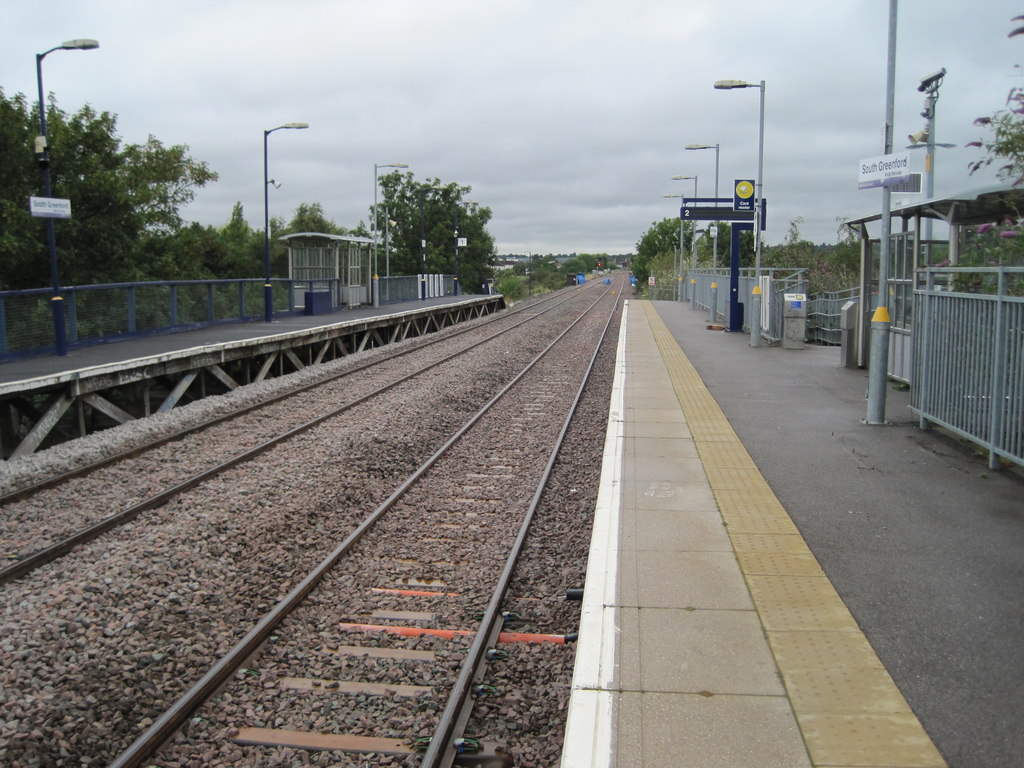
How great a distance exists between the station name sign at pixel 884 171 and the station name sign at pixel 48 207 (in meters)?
12.9

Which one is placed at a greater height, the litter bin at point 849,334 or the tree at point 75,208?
the tree at point 75,208

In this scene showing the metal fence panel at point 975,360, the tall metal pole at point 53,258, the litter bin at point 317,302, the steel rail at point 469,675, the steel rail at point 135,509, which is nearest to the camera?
the steel rail at point 469,675

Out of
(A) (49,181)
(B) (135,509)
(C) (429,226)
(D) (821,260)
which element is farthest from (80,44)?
(C) (429,226)

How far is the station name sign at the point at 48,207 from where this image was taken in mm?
15500

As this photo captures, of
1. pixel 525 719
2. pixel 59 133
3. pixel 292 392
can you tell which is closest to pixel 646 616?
pixel 525 719

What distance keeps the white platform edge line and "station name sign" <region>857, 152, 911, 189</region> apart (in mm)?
5414

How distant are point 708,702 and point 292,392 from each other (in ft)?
43.5

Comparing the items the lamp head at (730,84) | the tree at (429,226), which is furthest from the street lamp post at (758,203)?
the tree at (429,226)

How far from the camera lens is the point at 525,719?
4.69 m

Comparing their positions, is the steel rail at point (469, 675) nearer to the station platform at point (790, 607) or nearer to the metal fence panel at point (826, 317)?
the station platform at point (790, 607)

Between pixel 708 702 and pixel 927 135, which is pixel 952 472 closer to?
pixel 708 702

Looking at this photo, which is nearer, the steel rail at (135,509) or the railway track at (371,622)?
the railway track at (371,622)

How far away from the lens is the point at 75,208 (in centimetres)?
2973

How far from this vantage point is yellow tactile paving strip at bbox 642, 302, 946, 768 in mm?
3738
